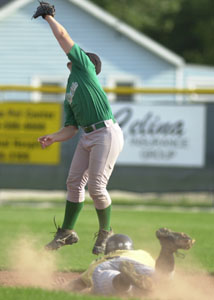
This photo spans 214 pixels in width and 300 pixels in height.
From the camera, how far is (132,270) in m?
5.23

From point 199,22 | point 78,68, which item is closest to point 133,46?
point 199,22

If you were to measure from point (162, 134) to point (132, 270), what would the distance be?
34.9 feet

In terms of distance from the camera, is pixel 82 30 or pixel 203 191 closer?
pixel 203 191

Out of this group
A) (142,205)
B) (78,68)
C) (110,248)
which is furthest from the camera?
(142,205)

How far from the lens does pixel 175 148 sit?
15.6 metres

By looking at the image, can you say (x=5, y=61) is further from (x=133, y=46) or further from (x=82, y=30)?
(x=133, y=46)

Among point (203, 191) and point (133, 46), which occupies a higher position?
point (133, 46)

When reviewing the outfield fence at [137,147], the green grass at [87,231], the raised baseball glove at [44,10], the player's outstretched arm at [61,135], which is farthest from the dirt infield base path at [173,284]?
the outfield fence at [137,147]

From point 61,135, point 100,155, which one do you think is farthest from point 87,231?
point 100,155

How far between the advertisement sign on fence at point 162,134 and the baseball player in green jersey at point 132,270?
9.85 meters

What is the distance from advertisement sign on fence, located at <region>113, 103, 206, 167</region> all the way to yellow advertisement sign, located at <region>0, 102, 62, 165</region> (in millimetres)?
1444

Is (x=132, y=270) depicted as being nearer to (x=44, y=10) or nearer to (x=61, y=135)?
(x=61, y=135)

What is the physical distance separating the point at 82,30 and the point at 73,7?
33.9 inches

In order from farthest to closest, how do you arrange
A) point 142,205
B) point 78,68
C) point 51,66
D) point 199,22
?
point 199,22 < point 51,66 < point 142,205 < point 78,68
